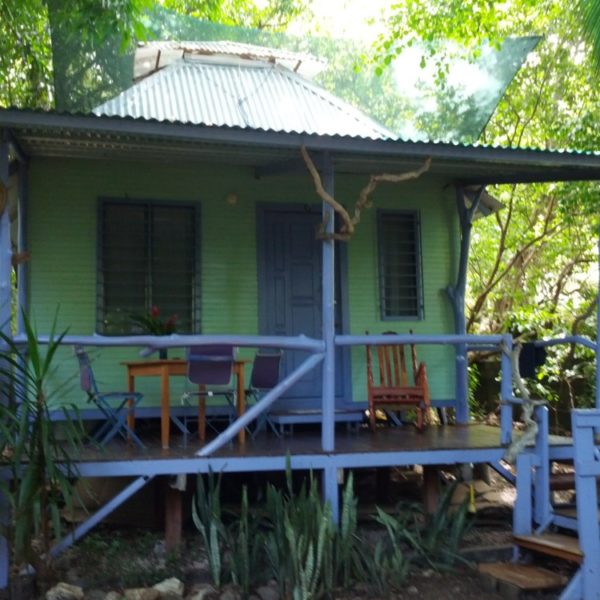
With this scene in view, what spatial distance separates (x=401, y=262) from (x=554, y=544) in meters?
3.83

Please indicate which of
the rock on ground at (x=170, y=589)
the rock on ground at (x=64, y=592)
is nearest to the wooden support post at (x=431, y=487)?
the rock on ground at (x=170, y=589)

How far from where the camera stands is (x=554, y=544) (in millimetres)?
6086

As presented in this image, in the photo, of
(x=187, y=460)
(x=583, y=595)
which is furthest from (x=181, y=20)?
(x=583, y=595)

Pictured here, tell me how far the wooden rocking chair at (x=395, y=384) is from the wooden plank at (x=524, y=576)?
6.60 ft

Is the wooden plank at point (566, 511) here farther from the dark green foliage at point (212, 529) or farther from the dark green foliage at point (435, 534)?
the dark green foliage at point (212, 529)

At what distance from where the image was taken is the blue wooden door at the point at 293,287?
864 centimetres

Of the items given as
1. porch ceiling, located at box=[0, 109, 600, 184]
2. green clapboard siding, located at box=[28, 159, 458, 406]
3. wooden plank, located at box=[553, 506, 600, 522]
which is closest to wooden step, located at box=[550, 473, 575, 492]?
wooden plank, located at box=[553, 506, 600, 522]

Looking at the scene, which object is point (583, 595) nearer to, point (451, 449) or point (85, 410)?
point (451, 449)

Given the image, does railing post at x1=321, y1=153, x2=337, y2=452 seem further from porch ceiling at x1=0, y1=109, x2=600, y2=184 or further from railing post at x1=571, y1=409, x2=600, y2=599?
railing post at x1=571, y1=409, x2=600, y2=599

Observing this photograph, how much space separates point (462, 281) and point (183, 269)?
3021 mm

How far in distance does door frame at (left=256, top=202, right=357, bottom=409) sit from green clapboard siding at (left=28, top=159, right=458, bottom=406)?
5 cm

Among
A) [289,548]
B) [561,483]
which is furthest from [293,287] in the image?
[289,548]

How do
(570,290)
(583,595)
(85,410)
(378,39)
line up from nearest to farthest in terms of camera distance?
1. (583,595)
2. (85,410)
3. (378,39)
4. (570,290)

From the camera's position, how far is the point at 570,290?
48.8 feet
